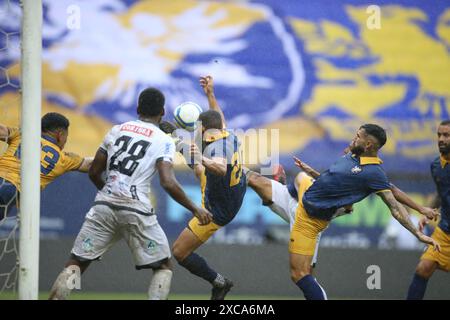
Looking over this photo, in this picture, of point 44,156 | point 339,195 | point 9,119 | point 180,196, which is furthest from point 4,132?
point 9,119

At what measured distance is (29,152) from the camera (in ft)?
21.0

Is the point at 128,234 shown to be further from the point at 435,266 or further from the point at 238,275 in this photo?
the point at 238,275

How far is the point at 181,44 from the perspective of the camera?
13844 mm

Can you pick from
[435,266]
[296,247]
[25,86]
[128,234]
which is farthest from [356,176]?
[25,86]

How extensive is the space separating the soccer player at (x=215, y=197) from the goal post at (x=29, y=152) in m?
2.41

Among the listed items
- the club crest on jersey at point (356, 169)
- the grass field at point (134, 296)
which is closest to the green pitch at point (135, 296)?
the grass field at point (134, 296)

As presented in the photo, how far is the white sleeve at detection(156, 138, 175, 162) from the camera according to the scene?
22.9 ft

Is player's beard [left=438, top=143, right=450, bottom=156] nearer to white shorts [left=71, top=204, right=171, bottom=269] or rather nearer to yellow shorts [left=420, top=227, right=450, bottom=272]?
yellow shorts [left=420, top=227, right=450, bottom=272]

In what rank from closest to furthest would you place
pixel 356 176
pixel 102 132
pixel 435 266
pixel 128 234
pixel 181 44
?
pixel 128 234
pixel 356 176
pixel 435 266
pixel 102 132
pixel 181 44

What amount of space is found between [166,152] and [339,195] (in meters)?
1.89

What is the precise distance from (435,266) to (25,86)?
15.4 ft

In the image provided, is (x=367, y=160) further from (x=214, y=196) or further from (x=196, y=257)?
(x=196, y=257)

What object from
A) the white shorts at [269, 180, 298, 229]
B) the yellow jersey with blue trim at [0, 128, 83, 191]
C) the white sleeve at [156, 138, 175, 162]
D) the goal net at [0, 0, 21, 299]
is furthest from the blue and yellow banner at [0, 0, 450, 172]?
the white sleeve at [156, 138, 175, 162]

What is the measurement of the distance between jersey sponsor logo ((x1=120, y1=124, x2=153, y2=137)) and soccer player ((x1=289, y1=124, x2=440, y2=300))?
6.21ft
